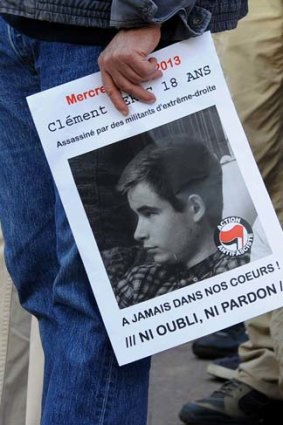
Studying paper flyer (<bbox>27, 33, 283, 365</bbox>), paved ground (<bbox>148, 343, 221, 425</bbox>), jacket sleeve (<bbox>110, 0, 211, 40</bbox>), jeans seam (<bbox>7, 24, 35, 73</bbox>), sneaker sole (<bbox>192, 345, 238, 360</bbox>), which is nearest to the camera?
jacket sleeve (<bbox>110, 0, 211, 40</bbox>)

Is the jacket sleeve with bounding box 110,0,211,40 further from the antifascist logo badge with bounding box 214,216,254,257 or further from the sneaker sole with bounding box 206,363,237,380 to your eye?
the sneaker sole with bounding box 206,363,237,380

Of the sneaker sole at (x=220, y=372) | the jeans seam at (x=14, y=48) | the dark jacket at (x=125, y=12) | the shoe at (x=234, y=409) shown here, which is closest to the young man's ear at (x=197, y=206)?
the dark jacket at (x=125, y=12)

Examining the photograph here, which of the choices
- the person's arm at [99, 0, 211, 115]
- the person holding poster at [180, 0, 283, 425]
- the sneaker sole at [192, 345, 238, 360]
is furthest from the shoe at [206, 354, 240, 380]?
the person's arm at [99, 0, 211, 115]

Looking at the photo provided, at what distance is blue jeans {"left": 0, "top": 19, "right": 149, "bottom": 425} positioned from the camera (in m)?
2.41

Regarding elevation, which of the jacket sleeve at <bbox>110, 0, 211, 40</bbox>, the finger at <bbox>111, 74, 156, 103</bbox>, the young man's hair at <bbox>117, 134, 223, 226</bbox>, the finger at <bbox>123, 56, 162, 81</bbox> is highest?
the jacket sleeve at <bbox>110, 0, 211, 40</bbox>

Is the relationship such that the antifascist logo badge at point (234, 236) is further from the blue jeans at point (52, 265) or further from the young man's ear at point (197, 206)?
the blue jeans at point (52, 265)

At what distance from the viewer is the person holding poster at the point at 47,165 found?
2.31 meters

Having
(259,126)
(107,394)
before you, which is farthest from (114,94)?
(259,126)

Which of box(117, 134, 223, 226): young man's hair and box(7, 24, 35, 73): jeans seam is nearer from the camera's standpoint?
box(117, 134, 223, 226): young man's hair

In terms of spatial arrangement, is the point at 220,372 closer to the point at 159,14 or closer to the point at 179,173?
the point at 179,173

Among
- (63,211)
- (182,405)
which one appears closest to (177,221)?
Result: (63,211)

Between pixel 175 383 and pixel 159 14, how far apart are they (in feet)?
7.48

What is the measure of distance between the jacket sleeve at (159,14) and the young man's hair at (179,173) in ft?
0.73

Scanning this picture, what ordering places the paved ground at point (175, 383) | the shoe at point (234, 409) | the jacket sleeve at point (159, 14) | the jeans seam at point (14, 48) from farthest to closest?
the paved ground at point (175, 383)
the shoe at point (234, 409)
the jeans seam at point (14, 48)
the jacket sleeve at point (159, 14)
